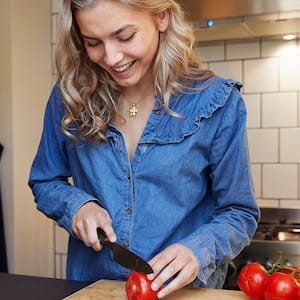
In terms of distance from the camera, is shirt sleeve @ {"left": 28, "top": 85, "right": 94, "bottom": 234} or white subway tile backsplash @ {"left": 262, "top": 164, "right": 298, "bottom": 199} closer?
shirt sleeve @ {"left": 28, "top": 85, "right": 94, "bottom": 234}

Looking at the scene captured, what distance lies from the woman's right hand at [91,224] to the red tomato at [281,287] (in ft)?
0.85

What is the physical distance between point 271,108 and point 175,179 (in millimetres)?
1013

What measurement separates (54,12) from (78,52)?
115 cm

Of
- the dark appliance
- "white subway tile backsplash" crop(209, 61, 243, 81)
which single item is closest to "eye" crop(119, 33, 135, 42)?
the dark appliance

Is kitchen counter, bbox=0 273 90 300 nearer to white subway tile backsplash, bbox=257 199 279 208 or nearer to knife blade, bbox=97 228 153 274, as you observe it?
knife blade, bbox=97 228 153 274

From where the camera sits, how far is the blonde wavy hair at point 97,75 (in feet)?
3.14

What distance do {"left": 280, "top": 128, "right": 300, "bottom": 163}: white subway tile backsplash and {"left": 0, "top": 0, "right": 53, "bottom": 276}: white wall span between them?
918 mm

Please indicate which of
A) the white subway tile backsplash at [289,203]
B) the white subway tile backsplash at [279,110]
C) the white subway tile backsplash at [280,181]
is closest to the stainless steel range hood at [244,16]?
the white subway tile backsplash at [279,110]

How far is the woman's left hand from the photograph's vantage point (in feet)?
2.58

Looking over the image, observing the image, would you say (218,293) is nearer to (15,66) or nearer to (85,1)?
(85,1)

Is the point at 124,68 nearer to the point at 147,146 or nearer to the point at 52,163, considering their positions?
the point at 147,146

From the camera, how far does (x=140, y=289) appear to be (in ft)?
2.57

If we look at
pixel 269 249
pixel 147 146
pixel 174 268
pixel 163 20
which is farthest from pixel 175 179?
pixel 269 249

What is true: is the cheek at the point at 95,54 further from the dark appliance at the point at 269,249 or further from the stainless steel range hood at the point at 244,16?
the dark appliance at the point at 269,249
